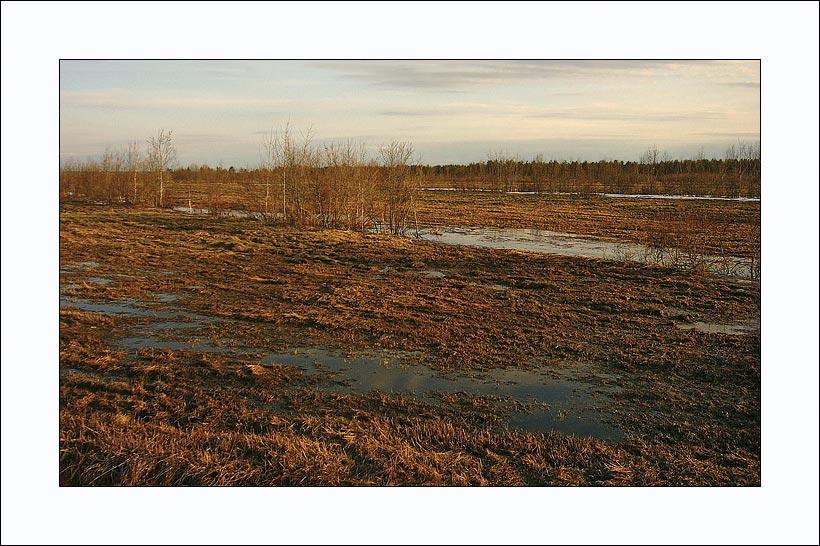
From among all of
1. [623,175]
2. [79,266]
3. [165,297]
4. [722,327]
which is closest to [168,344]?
[165,297]

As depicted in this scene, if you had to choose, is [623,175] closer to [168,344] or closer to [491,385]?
[491,385]

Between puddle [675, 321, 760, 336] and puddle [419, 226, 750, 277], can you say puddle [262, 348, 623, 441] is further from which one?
puddle [419, 226, 750, 277]

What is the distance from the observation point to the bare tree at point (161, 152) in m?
13.1

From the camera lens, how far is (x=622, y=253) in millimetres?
18500

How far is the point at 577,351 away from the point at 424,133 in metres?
5.12

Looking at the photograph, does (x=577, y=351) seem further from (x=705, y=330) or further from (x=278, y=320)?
(x=278, y=320)

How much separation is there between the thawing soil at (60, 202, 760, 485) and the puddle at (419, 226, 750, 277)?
151cm

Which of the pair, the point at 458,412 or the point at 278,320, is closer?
the point at 458,412

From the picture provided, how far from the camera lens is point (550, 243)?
21438mm

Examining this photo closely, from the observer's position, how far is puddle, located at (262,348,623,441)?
704 centimetres

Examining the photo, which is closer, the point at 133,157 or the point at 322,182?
the point at 133,157

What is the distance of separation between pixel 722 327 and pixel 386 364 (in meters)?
6.02
